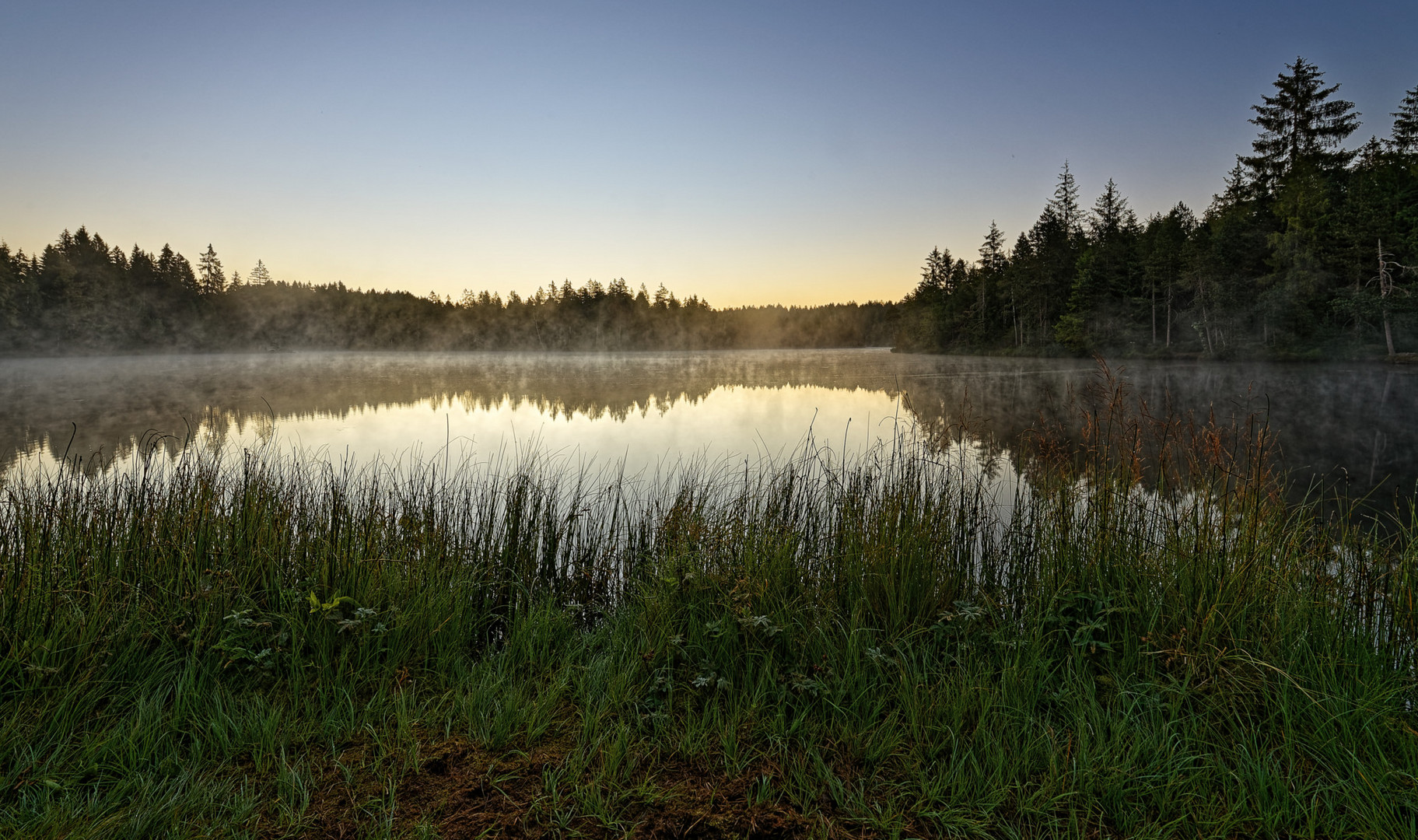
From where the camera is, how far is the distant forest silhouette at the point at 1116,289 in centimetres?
3203

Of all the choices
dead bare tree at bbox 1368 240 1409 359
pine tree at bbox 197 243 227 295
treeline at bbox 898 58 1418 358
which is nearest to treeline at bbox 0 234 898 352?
pine tree at bbox 197 243 227 295

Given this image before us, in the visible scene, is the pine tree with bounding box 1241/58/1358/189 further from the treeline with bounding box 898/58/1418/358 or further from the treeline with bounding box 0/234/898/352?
the treeline with bounding box 0/234/898/352

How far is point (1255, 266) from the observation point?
123ft

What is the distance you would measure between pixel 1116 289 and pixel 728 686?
172 feet

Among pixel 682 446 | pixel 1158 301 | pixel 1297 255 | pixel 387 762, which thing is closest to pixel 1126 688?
pixel 387 762

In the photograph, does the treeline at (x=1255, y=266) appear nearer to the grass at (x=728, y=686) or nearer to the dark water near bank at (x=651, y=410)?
the dark water near bank at (x=651, y=410)

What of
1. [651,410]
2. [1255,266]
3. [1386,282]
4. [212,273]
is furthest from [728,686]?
[212,273]

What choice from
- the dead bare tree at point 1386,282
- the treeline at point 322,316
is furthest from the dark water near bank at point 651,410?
the treeline at point 322,316

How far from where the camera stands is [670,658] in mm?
2746

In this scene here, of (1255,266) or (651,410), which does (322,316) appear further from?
(1255,266)

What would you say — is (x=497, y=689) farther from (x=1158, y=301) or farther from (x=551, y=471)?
(x=1158, y=301)

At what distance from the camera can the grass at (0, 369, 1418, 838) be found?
77.4 inches

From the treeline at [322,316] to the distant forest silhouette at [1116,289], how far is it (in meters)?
0.24

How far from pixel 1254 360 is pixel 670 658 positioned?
152ft
